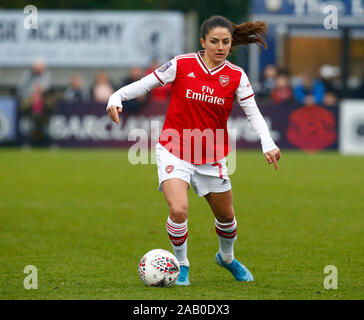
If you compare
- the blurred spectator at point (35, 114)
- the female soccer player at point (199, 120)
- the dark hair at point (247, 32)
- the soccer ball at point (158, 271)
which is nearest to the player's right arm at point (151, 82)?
the female soccer player at point (199, 120)

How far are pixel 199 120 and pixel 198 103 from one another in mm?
139

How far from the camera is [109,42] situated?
Result: 86.6 ft

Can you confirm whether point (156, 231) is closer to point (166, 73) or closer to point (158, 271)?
point (158, 271)

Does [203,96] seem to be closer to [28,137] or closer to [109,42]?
[28,137]

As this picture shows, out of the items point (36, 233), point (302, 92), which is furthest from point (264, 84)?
point (36, 233)

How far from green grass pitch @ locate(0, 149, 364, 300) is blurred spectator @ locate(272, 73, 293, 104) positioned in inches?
135

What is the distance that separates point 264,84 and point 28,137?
6251mm

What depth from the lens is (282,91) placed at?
832 inches

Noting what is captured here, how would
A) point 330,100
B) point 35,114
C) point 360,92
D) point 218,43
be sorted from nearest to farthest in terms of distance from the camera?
point 218,43 → point 35,114 → point 330,100 → point 360,92

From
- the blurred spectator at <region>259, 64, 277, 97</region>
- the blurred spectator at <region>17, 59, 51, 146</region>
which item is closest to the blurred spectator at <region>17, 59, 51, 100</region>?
the blurred spectator at <region>17, 59, 51, 146</region>

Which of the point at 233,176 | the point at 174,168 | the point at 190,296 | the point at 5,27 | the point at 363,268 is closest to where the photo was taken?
the point at 190,296

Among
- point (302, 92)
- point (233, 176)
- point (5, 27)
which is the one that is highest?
point (5, 27)

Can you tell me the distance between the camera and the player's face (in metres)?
6.80

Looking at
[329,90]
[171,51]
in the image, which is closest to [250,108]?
[329,90]
